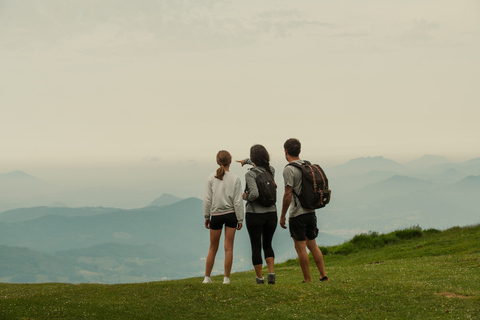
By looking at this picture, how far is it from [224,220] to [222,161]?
1579 millimetres

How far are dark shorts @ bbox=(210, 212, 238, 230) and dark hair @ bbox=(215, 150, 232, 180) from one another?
102 centimetres

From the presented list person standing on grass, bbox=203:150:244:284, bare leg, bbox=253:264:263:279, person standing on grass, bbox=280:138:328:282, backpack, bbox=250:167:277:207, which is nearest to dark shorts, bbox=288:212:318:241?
person standing on grass, bbox=280:138:328:282

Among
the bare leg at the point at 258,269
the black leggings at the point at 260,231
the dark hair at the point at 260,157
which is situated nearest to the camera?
the black leggings at the point at 260,231

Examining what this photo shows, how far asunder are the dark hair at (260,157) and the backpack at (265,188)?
225 mm

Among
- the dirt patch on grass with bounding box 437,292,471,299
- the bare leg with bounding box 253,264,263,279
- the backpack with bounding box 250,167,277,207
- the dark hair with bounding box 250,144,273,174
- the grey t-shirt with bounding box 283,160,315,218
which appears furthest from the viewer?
the bare leg with bounding box 253,264,263,279

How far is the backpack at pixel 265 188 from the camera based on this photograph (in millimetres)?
12984

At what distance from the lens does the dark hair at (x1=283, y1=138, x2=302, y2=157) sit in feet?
44.8

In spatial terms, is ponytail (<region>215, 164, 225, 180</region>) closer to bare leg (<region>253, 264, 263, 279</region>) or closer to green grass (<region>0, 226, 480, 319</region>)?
bare leg (<region>253, 264, 263, 279</region>)

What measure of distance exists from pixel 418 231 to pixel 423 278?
734 inches

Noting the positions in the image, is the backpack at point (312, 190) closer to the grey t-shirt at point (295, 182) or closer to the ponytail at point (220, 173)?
the grey t-shirt at point (295, 182)

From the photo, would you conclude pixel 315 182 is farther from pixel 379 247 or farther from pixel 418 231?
pixel 418 231

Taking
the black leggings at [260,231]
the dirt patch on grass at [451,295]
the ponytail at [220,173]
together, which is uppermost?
the ponytail at [220,173]

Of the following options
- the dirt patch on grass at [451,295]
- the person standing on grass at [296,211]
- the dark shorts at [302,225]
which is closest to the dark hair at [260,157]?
the person standing on grass at [296,211]

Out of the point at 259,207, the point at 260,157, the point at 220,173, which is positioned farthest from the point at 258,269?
the point at 260,157
